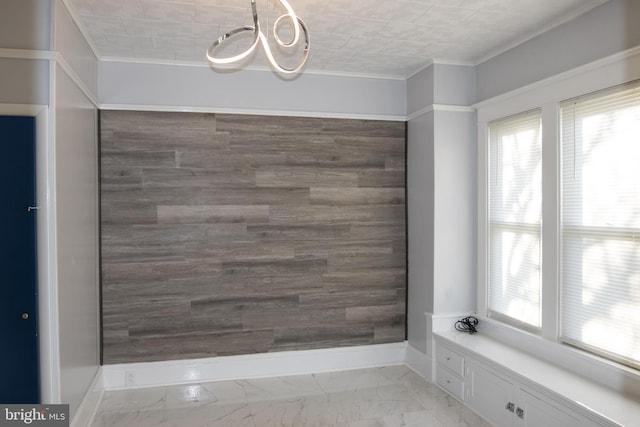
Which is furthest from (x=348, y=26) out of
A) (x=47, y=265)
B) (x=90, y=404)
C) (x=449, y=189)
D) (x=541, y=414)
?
(x=90, y=404)

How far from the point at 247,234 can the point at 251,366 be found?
3.88ft

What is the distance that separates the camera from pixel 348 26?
3229mm

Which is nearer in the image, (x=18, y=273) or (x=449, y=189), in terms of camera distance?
(x=18, y=273)

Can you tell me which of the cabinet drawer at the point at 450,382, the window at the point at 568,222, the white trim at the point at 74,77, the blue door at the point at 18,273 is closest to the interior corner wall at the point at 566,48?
the window at the point at 568,222

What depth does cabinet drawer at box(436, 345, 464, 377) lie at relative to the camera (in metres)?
3.58

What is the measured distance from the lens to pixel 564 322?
3074 millimetres

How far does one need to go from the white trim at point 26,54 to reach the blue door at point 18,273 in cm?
38

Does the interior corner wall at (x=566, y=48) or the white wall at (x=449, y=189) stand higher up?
the interior corner wall at (x=566, y=48)

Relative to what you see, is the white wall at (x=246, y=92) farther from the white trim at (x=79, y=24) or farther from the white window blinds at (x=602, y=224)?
the white window blinds at (x=602, y=224)

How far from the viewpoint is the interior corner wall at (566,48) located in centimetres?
265

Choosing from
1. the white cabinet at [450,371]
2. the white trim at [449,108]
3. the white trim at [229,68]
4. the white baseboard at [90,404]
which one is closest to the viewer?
the white baseboard at [90,404]

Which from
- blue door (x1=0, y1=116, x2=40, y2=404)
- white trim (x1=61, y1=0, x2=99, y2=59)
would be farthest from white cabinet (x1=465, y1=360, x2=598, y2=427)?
white trim (x1=61, y1=0, x2=99, y2=59)

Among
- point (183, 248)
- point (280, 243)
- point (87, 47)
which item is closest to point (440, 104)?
point (280, 243)

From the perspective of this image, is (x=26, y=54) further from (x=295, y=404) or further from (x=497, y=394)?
(x=497, y=394)
